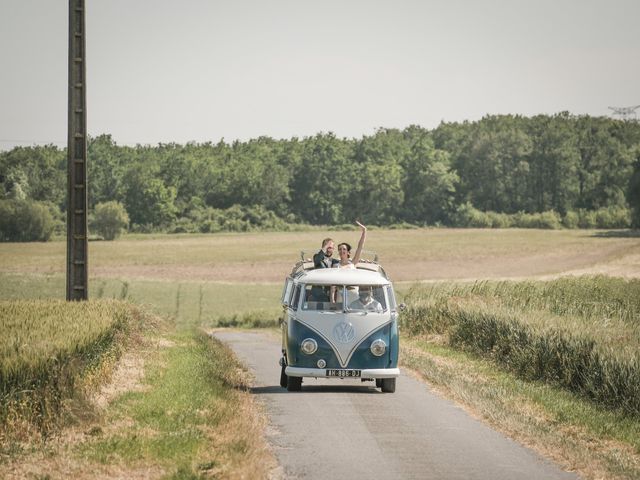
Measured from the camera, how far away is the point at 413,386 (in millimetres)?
21203

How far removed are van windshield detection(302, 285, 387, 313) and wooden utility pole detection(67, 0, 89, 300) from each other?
8.52m

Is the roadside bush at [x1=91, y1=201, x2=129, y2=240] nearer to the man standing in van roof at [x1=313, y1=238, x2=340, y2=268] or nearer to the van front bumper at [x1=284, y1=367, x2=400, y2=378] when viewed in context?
the man standing in van roof at [x1=313, y1=238, x2=340, y2=268]

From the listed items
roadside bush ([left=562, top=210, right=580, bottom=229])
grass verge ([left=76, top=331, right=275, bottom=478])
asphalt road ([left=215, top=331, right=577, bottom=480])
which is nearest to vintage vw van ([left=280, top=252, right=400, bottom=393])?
asphalt road ([left=215, top=331, right=577, bottom=480])

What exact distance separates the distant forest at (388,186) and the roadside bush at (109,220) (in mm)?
26707

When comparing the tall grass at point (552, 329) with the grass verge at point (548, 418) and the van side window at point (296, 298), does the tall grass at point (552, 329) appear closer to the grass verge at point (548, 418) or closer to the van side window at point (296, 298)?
the grass verge at point (548, 418)

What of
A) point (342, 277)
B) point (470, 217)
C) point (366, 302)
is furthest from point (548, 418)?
point (470, 217)

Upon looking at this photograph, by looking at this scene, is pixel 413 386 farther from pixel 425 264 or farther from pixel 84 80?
pixel 425 264

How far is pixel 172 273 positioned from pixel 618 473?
7633cm

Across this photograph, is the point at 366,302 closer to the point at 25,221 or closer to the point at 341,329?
the point at 341,329

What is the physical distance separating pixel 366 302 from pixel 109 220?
382 ft

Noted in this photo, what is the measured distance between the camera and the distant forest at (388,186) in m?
166

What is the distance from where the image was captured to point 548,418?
18234mm

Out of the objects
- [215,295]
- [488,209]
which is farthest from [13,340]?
[488,209]

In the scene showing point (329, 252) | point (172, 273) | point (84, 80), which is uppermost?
point (84, 80)
